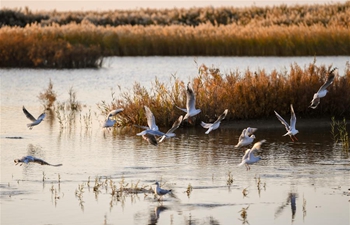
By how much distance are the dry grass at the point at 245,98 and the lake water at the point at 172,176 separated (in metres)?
0.35

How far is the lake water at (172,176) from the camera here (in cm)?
962

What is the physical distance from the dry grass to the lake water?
0.35 m

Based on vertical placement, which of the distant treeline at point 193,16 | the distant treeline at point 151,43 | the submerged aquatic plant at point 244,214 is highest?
the distant treeline at point 193,16

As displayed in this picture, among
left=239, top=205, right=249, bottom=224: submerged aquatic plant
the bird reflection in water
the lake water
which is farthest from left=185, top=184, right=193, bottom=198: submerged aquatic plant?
the bird reflection in water

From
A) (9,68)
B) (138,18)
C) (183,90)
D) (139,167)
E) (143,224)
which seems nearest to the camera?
(143,224)

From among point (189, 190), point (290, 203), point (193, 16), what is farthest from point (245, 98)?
point (193, 16)

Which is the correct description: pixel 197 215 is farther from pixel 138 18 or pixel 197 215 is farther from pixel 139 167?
pixel 138 18

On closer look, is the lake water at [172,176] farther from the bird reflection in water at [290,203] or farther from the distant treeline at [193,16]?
the distant treeline at [193,16]

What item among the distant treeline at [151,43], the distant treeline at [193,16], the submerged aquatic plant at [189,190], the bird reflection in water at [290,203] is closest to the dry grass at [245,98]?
the submerged aquatic plant at [189,190]

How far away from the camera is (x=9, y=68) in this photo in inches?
1329

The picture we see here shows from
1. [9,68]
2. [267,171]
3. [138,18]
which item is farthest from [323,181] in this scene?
[138,18]

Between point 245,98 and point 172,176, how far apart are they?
5.68 meters

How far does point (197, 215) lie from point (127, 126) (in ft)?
Answer: 25.7

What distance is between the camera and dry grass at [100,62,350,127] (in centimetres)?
1684
